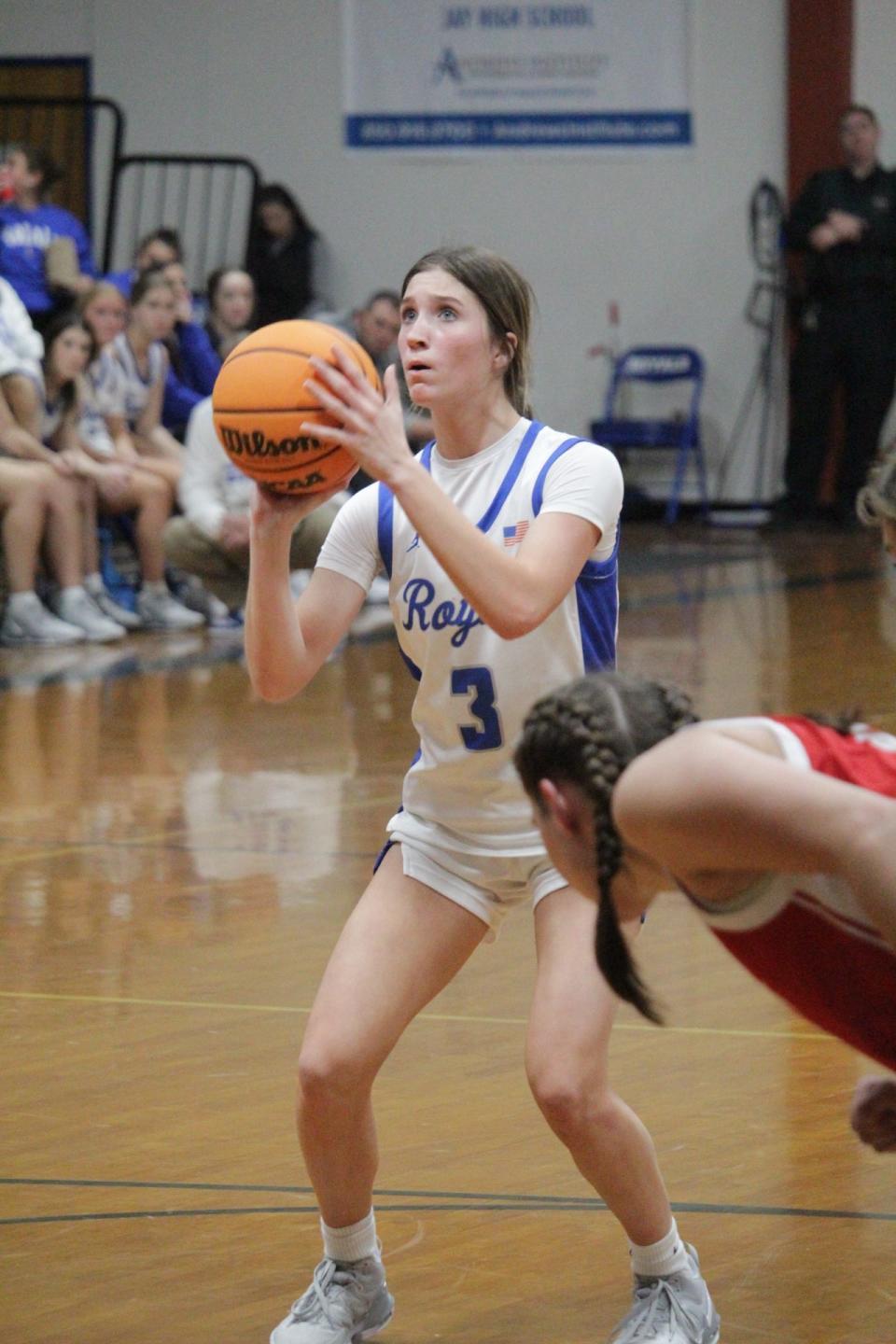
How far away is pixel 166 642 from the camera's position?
992 cm

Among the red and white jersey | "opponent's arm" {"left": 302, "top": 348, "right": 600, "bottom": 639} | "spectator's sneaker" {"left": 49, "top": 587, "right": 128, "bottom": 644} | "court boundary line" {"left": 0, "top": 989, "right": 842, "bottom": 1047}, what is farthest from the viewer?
"spectator's sneaker" {"left": 49, "top": 587, "right": 128, "bottom": 644}

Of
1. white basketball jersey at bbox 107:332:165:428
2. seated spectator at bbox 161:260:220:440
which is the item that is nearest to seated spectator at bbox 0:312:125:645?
white basketball jersey at bbox 107:332:165:428

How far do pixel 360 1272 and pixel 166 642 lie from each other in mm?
7174

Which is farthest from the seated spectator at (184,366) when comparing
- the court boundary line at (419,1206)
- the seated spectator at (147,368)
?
the court boundary line at (419,1206)

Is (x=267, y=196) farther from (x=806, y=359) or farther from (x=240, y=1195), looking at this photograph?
(x=240, y=1195)

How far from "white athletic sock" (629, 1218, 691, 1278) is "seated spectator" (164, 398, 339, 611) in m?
6.56

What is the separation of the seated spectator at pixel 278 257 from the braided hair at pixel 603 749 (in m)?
12.9

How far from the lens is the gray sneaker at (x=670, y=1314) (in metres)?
2.81

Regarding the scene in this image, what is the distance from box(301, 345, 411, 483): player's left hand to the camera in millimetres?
2656

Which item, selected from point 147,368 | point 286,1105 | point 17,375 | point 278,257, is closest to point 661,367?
point 278,257

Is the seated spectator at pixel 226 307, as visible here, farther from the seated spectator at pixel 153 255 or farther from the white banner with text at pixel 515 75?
the white banner with text at pixel 515 75

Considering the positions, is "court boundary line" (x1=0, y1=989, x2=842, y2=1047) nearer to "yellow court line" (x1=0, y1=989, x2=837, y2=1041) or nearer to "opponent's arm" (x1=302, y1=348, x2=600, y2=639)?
"yellow court line" (x1=0, y1=989, x2=837, y2=1041)

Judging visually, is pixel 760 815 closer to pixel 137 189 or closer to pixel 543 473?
pixel 543 473

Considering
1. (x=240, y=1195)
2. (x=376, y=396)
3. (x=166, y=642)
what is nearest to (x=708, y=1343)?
(x=240, y=1195)
